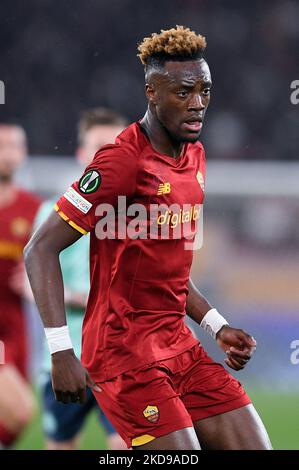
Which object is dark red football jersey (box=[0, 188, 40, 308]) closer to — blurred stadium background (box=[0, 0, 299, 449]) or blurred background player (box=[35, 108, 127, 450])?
blurred background player (box=[35, 108, 127, 450])

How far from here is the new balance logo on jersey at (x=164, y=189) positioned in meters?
3.99

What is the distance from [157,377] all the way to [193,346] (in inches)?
12.1

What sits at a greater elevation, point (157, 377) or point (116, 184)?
point (116, 184)

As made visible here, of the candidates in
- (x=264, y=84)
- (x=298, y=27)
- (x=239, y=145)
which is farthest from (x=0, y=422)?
(x=298, y=27)

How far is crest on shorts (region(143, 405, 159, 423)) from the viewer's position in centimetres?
388

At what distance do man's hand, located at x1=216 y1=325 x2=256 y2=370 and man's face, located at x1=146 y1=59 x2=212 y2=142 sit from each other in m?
0.85

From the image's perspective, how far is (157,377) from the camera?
155 inches

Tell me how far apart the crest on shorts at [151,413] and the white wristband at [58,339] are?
407 millimetres

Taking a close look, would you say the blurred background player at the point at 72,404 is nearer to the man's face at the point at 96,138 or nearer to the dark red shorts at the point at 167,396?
the man's face at the point at 96,138

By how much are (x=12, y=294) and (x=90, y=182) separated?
2.92 metres

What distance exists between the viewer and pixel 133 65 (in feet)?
42.5

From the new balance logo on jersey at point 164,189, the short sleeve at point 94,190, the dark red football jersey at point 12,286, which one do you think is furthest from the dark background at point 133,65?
the short sleeve at point 94,190

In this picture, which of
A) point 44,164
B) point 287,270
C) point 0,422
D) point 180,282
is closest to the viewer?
point 180,282

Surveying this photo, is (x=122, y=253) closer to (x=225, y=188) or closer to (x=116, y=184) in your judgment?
(x=116, y=184)
